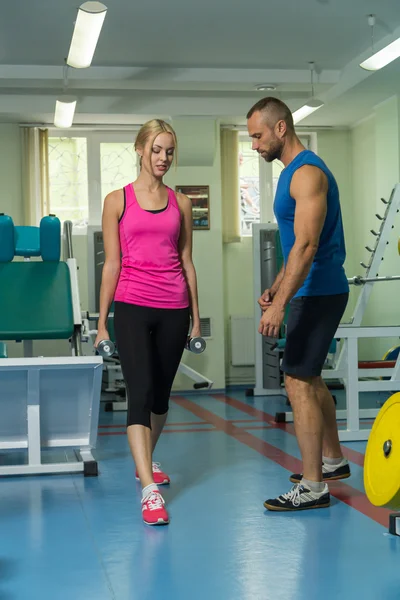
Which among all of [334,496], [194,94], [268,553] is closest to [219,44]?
[194,94]

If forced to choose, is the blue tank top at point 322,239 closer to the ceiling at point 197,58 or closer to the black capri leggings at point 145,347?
the black capri leggings at point 145,347

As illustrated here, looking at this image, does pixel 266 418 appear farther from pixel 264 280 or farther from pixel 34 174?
pixel 34 174

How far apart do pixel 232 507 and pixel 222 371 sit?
5193mm

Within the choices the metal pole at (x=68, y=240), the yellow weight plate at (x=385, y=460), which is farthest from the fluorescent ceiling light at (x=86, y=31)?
the yellow weight plate at (x=385, y=460)

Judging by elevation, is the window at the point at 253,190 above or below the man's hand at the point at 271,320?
above

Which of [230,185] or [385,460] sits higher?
[230,185]

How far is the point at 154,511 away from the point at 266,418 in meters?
3.25

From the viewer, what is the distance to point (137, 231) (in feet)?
10.1

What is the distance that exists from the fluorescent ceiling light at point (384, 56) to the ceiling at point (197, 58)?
0.27 m

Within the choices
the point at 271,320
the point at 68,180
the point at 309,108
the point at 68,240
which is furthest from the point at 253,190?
the point at 271,320

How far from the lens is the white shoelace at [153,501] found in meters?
2.90

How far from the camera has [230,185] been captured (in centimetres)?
851

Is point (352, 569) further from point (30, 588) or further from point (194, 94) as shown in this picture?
point (194, 94)

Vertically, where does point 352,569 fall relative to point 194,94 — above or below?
below
